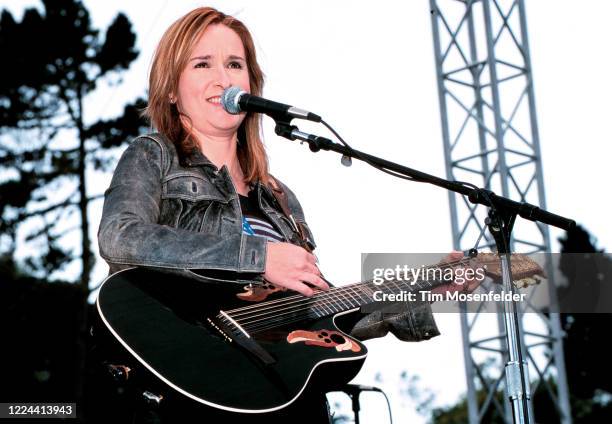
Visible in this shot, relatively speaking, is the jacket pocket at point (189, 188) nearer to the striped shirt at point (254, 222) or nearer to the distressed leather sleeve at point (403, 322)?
the striped shirt at point (254, 222)

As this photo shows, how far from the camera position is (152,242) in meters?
2.74

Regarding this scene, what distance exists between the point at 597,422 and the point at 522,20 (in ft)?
76.8

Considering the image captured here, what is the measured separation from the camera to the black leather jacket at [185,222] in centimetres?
275

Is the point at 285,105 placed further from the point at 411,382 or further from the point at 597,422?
the point at 411,382

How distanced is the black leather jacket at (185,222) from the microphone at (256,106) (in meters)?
0.29

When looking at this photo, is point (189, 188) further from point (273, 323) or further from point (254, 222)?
point (273, 323)

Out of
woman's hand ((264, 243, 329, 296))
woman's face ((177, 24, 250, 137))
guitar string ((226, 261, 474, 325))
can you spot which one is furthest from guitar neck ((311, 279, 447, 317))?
woman's face ((177, 24, 250, 137))

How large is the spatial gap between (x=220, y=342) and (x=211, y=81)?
99 centimetres

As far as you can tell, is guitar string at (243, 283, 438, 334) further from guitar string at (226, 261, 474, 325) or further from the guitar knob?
the guitar knob

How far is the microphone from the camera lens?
2742 mm

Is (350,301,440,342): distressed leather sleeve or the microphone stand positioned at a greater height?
the microphone stand

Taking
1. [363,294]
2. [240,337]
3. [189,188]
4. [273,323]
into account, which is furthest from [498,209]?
[189,188]

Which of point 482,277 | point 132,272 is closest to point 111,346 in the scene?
point 132,272

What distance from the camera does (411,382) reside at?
3350 cm
